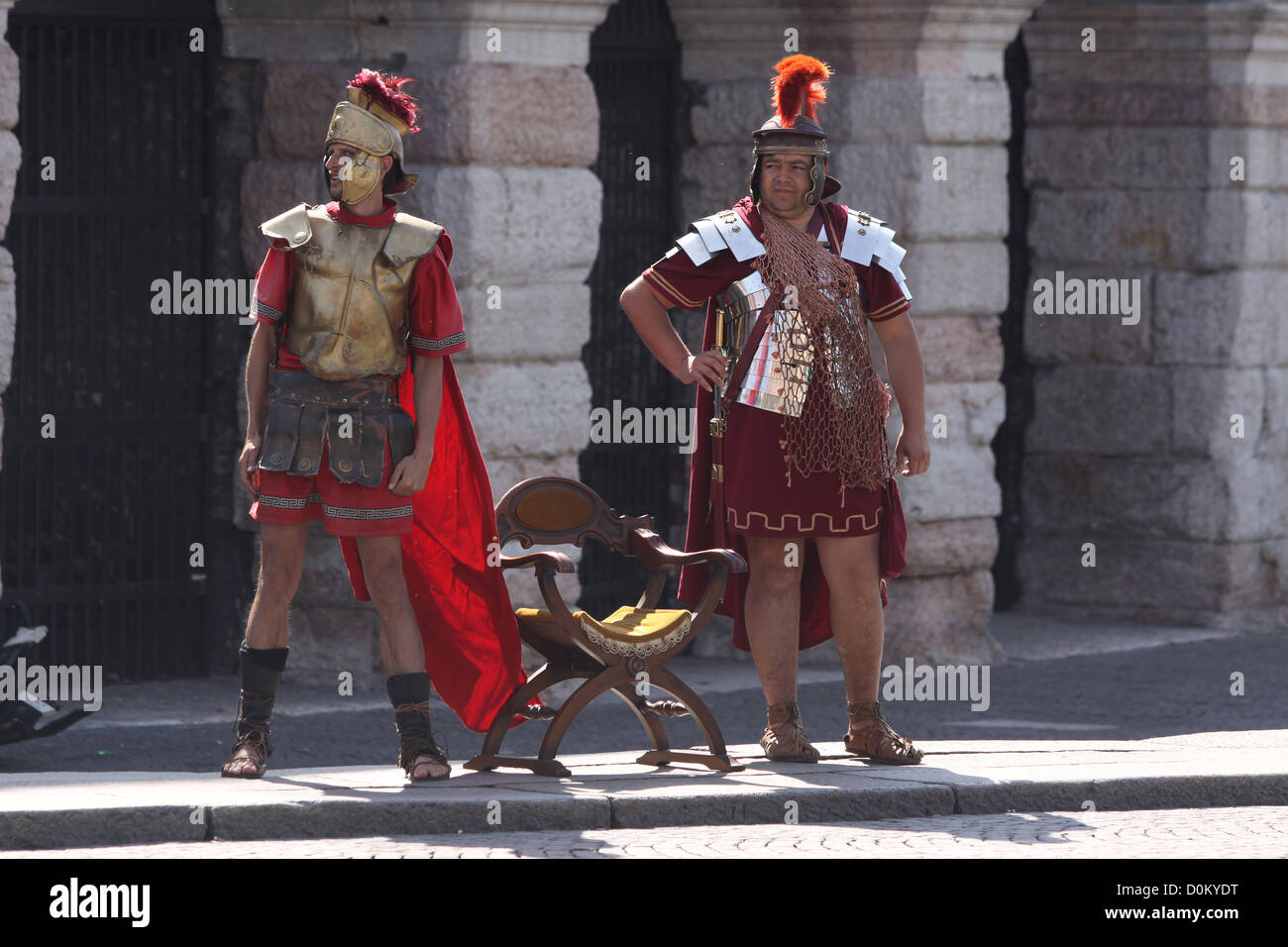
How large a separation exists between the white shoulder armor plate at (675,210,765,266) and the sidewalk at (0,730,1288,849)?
150 centimetres

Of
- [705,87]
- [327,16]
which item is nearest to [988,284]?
[705,87]

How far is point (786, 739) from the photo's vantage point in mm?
7961

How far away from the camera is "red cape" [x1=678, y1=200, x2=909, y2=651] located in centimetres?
798

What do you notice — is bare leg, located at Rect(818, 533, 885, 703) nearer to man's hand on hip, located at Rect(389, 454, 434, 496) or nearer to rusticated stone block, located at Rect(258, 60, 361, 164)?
man's hand on hip, located at Rect(389, 454, 434, 496)

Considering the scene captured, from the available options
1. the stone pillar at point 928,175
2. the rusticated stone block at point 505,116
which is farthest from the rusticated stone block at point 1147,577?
the rusticated stone block at point 505,116

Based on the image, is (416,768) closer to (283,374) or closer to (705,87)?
(283,374)

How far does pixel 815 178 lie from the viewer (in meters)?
7.82

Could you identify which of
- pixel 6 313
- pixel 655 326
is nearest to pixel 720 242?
pixel 655 326

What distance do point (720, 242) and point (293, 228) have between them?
1262mm

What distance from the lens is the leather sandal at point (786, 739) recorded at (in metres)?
7.94

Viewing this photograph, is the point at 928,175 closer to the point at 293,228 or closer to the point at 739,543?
the point at 739,543

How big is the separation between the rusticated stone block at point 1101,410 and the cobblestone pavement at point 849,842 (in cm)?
523

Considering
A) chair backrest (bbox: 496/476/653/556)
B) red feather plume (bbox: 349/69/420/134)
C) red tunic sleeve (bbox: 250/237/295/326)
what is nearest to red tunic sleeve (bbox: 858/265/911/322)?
chair backrest (bbox: 496/476/653/556)
